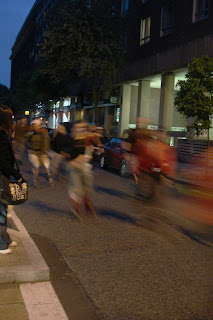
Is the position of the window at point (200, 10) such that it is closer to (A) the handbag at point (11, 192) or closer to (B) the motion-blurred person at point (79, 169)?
(B) the motion-blurred person at point (79, 169)

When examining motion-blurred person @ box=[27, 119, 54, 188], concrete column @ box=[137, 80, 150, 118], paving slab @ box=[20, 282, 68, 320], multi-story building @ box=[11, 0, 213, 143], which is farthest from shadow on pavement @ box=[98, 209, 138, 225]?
concrete column @ box=[137, 80, 150, 118]

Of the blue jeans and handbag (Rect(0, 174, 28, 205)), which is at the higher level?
handbag (Rect(0, 174, 28, 205))

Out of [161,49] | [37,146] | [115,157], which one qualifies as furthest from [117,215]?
[161,49]

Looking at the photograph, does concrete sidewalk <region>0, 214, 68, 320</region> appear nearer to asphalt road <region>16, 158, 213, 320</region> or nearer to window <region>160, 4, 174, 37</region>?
asphalt road <region>16, 158, 213, 320</region>

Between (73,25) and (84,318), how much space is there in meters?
23.1

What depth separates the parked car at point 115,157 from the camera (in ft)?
48.7

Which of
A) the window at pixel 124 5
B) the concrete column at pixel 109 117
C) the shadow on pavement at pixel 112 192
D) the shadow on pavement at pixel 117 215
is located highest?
the window at pixel 124 5

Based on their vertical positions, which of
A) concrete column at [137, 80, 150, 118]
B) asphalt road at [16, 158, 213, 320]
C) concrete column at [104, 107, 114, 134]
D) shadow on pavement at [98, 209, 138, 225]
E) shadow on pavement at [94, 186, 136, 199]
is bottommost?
shadow on pavement at [94, 186, 136, 199]

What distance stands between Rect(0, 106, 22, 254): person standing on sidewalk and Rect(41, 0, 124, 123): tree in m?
20.3

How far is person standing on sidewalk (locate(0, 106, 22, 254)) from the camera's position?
4539mm

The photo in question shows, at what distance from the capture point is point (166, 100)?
24.6 meters

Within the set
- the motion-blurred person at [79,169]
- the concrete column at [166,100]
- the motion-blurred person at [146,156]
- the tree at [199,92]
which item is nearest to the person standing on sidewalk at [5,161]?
the motion-blurred person at [79,169]

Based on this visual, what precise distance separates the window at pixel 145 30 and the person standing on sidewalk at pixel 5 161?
912 inches

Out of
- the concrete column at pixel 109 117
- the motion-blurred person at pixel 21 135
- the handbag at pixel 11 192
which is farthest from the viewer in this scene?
the concrete column at pixel 109 117
